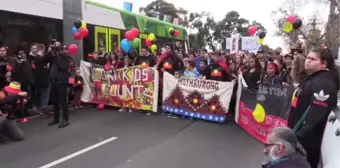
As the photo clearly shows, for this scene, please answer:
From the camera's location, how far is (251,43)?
711 inches

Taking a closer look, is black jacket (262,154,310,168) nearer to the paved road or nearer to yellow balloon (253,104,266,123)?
the paved road

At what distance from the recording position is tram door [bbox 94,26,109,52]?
39.7ft

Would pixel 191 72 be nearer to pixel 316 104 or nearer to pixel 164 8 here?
pixel 316 104

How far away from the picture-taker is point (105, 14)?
1241 cm

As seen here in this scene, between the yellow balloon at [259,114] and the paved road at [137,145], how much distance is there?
0.42 metres

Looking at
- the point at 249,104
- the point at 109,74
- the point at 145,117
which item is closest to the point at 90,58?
the point at 109,74

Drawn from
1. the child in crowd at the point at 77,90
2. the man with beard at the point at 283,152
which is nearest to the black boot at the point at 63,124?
the child in crowd at the point at 77,90

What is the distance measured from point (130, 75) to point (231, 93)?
118 inches

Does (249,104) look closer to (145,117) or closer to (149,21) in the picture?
(145,117)

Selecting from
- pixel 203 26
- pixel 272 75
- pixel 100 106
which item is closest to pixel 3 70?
pixel 100 106

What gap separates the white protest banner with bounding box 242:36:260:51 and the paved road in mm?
10425

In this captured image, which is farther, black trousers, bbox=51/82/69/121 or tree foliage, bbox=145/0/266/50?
tree foliage, bbox=145/0/266/50

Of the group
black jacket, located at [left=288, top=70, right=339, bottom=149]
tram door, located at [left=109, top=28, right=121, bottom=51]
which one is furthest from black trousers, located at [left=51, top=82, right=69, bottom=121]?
black jacket, located at [left=288, top=70, right=339, bottom=149]

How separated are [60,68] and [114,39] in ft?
18.2
